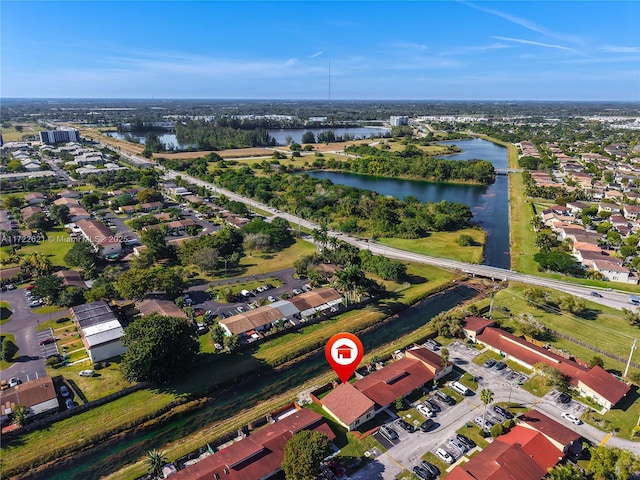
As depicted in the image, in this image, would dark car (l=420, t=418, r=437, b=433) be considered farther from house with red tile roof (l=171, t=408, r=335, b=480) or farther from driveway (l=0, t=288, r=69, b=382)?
driveway (l=0, t=288, r=69, b=382)

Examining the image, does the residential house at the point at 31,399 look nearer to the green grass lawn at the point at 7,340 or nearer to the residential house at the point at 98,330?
the residential house at the point at 98,330

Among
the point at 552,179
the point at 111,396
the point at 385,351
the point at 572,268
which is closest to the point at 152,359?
the point at 111,396

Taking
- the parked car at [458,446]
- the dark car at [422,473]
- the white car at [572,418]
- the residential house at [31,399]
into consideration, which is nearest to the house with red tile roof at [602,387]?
the white car at [572,418]

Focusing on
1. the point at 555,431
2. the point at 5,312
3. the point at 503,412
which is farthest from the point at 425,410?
the point at 5,312

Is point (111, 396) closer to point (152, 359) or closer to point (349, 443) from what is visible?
point (152, 359)

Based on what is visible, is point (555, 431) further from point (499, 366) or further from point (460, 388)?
point (499, 366)
